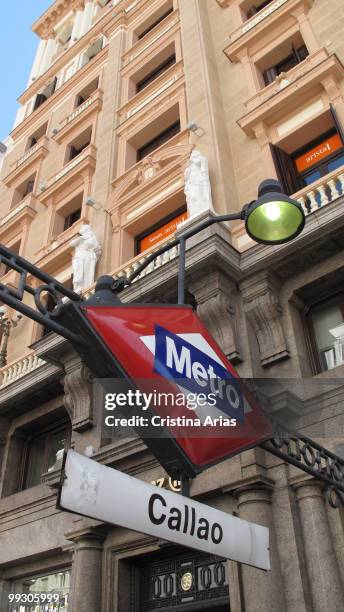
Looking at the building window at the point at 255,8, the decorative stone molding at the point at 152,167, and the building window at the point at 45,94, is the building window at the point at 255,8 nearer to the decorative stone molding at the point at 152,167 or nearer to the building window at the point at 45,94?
the decorative stone molding at the point at 152,167

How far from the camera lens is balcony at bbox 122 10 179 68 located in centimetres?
1936

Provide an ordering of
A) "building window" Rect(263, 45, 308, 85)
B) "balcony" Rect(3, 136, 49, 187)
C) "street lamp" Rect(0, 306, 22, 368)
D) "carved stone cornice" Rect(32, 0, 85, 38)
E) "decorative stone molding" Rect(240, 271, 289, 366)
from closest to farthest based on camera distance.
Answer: "decorative stone molding" Rect(240, 271, 289, 366)
"building window" Rect(263, 45, 308, 85)
"street lamp" Rect(0, 306, 22, 368)
"balcony" Rect(3, 136, 49, 187)
"carved stone cornice" Rect(32, 0, 85, 38)

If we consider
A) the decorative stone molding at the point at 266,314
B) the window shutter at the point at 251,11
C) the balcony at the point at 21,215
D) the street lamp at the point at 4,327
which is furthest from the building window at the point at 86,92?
the decorative stone molding at the point at 266,314

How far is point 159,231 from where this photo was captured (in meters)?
14.6

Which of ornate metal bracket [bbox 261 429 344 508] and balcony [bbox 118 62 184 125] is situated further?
balcony [bbox 118 62 184 125]

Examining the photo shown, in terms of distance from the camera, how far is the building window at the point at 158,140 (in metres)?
16.9

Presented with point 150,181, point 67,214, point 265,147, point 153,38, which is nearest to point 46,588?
point 150,181

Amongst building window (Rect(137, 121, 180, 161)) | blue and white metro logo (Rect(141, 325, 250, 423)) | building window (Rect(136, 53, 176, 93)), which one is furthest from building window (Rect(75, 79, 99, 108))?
blue and white metro logo (Rect(141, 325, 250, 423))

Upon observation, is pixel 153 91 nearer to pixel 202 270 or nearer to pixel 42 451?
pixel 202 270

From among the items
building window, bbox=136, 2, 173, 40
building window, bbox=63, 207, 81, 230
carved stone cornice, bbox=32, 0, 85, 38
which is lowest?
building window, bbox=63, 207, 81, 230

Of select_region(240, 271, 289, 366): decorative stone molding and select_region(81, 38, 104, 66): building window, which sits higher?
select_region(81, 38, 104, 66): building window

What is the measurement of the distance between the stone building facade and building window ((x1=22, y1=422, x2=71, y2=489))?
5cm

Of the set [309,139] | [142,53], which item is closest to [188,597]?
[309,139]

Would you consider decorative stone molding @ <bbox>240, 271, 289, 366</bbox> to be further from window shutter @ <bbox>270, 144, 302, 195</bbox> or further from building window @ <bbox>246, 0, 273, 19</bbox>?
building window @ <bbox>246, 0, 273, 19</bbox>
